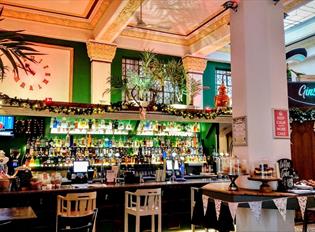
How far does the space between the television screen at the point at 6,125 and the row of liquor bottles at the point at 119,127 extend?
87 cm

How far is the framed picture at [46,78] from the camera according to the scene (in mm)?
8180

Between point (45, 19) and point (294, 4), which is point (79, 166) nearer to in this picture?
point (45, 19)

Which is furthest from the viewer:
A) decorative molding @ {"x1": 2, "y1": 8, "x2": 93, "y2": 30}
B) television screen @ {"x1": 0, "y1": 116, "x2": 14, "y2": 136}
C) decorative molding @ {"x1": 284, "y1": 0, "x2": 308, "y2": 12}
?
decorative molding @ {"x1": 2, "y1": 8, "x2": 93, "y2": 30}

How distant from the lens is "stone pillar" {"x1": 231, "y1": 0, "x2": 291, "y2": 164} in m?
4.49

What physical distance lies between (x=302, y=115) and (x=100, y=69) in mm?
5370

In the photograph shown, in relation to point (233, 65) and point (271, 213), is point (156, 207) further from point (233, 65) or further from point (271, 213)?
point (233, 65)

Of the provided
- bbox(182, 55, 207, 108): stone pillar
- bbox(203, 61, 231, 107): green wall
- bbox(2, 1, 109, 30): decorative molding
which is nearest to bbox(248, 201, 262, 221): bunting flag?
bbox(2, 1, 109, 30): decorative molding

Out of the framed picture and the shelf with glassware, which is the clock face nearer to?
the framed picture

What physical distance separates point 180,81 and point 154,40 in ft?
4.84

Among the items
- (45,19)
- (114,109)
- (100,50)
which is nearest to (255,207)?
(114,109)

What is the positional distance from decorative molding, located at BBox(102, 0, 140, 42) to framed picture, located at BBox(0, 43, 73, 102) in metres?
1.20

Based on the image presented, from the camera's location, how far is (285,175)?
4359 millimetres

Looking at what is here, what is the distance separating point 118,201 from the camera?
6.12 metres

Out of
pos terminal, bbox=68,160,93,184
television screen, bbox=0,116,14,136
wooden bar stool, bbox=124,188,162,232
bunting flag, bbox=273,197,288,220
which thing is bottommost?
wooden bar stool, bbox=124,188,162,232
